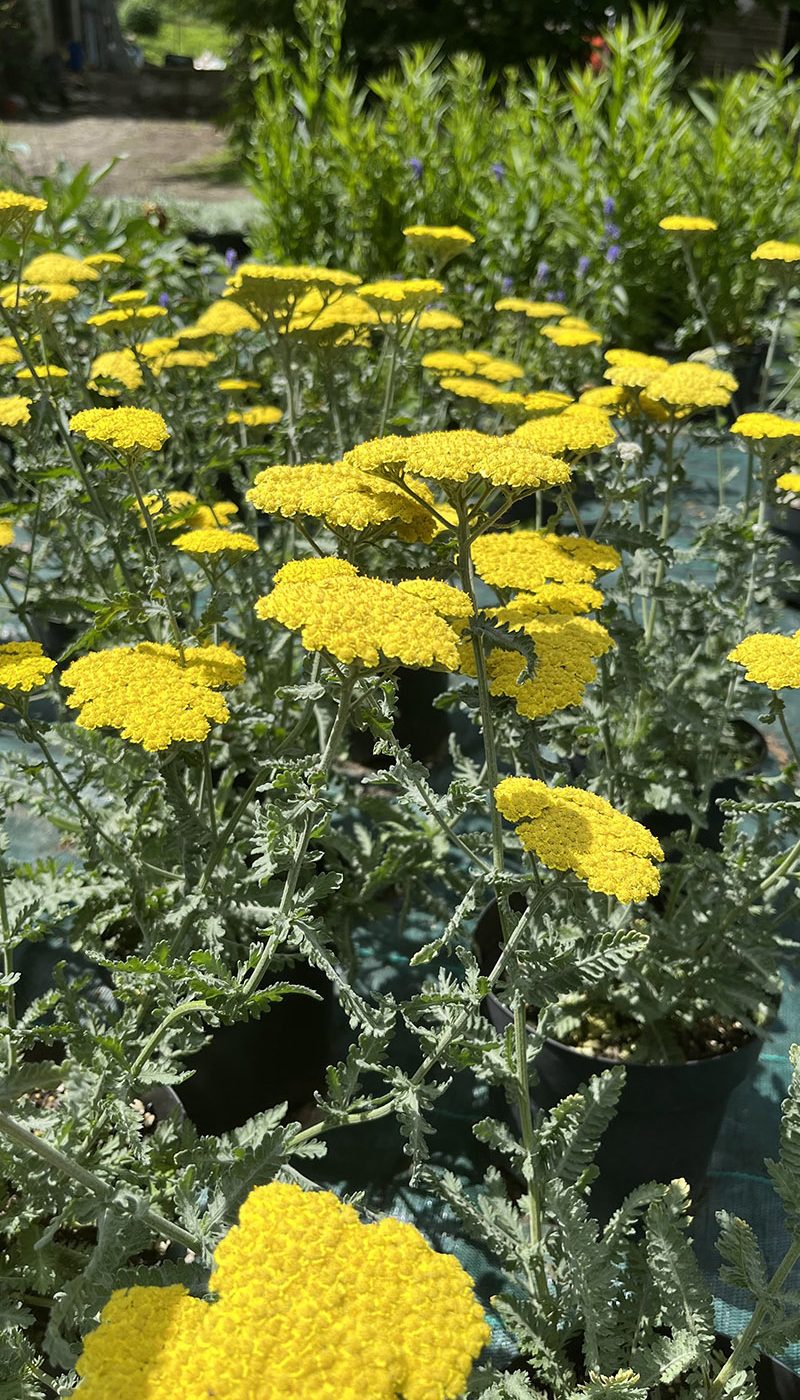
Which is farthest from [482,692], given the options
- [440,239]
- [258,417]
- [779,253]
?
[258,417]

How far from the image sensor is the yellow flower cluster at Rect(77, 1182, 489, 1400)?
0.94 metres

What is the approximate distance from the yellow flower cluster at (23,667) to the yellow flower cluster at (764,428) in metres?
1.59

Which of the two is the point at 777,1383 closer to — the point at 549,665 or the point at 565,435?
the point at 549,665

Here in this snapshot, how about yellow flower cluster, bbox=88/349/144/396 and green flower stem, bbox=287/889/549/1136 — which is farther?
yellow flower cluster, bbox=88/349/144/396

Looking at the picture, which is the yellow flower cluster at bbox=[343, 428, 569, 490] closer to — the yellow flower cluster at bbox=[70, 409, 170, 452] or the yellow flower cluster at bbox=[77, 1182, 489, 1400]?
the yellow flower cluster at bbox=[70, 409, 170, 452]

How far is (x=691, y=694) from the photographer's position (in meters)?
2.86

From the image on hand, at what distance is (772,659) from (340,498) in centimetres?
80

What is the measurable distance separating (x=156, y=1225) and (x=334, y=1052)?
4.56 feet

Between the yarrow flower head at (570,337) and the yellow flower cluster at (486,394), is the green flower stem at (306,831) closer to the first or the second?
the yellow flower cluster at (486,394)

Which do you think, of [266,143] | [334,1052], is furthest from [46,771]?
[266,143]

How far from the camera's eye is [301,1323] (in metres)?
0.97

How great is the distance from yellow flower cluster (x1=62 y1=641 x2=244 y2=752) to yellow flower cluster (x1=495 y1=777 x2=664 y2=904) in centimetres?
53

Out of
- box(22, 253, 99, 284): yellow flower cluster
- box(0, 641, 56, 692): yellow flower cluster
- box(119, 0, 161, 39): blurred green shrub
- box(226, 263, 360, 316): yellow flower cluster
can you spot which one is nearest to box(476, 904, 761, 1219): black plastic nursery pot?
box(0, 641, 56, 692): yellow flower cluster

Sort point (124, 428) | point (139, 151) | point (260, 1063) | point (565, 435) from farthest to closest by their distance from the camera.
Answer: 1. point (139, 151)
2. point (260, 1063)
3. point (565, 435)
4. point (124, 428)
